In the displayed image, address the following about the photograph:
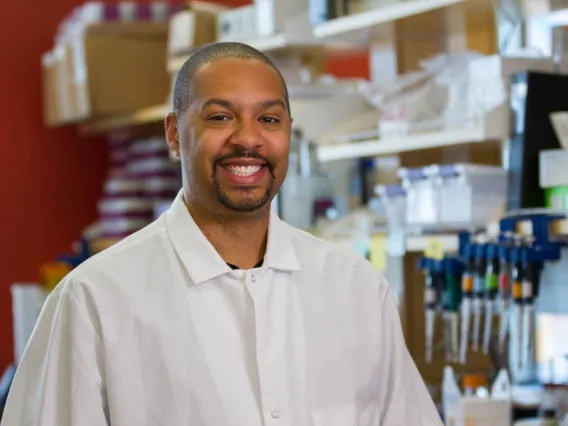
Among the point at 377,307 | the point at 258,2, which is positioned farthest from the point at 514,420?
the point at 258,2

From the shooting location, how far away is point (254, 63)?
1.80m

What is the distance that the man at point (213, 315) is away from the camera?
5.71 ft

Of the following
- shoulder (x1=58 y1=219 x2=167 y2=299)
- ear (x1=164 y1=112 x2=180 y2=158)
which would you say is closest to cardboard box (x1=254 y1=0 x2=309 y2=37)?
ear (x1=164 y1=112 x2=180 y2=158)

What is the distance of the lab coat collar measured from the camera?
180cm

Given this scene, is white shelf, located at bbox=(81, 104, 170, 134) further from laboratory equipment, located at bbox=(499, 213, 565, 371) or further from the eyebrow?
the eyebrow

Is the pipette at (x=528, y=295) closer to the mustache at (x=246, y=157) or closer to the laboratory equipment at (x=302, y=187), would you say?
the mustache at (x=246, y=157)

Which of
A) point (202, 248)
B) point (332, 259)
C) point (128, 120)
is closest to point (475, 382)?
point (332, 259)

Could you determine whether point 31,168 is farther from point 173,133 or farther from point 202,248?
point 202,248

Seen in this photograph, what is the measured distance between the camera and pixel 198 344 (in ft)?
5.79

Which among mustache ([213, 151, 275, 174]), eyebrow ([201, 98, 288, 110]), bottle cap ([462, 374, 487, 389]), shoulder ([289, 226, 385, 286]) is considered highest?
eyebrow ([201, 98, 288, 110])

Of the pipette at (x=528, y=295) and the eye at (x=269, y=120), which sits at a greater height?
the eye at (x=269, y=120)

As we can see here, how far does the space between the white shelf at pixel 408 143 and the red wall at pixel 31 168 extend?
8.57ft

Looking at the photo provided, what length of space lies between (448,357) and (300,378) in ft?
4.17

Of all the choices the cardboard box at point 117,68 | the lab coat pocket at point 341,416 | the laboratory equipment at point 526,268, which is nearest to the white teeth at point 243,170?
the lab coat pocket at point 341,416
